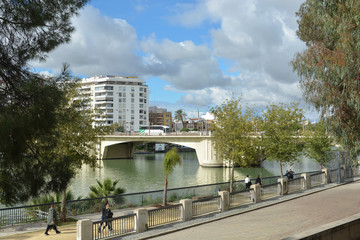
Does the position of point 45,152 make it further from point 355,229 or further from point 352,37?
point 352,37

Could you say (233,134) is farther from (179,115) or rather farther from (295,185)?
(179,115)

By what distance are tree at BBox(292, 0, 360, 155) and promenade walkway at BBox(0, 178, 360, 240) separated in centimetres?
366

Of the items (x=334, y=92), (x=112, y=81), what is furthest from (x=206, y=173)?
(x=112, y=81)

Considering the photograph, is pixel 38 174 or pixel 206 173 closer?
pixel 38 174

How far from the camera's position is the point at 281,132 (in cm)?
3148

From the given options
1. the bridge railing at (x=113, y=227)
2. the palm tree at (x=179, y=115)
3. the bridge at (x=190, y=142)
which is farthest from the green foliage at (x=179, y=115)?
the bridge railing at (x=113, y=227)

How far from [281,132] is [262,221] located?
17.2 meters

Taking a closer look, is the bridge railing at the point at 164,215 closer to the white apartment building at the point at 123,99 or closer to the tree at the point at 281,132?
the tree at the point at 281,132

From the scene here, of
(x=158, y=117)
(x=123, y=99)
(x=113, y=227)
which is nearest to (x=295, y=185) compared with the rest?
(x=113, y=227)

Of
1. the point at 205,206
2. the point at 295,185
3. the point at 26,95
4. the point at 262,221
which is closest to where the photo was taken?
the point at 26,95

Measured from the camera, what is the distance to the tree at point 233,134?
25.7 meters

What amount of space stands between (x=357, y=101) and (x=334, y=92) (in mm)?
1368

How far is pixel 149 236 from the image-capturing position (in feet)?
43.8

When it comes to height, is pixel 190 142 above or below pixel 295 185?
above
